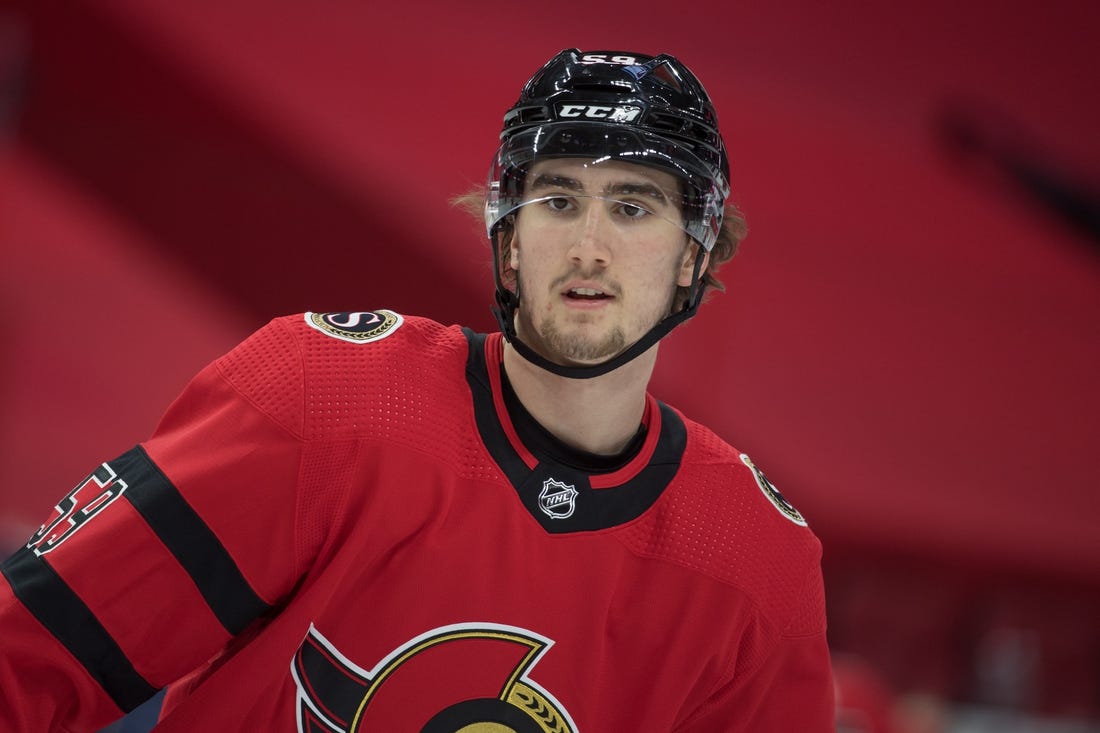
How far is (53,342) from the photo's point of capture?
4.98 metres

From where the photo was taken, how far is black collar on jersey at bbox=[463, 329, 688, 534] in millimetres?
1792

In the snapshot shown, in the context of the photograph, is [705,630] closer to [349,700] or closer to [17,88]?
[349,700]

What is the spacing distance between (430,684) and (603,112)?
806 mm

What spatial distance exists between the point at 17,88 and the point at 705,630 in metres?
4.20

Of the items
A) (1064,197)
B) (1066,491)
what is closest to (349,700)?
(1066,491)

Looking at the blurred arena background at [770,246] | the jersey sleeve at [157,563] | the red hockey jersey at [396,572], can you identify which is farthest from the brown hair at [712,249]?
the blurred arena background at [770,246]

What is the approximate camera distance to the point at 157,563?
1587 mm

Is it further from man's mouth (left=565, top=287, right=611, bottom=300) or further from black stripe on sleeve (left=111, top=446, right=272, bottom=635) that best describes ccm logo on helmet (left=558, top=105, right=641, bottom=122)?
black stripe on sleeve (left=111, top=446, right=272, bottom=635)

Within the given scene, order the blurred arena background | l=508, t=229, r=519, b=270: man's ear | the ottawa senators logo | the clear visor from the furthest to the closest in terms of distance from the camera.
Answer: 1. the blurred arena background
2. l=508, t=229, r=519, b=270: man's ear
3. the clear visor
4. the ottawa senators logo

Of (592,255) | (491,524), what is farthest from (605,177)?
(491,524)

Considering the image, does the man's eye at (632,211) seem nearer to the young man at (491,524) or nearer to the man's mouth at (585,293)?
the young man at (491,524)

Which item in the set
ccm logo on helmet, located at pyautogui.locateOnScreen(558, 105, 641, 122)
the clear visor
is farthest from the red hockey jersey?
ccm logo on helmet, located at pyautogui.locateOnScreen(558, 105, 641, 122)

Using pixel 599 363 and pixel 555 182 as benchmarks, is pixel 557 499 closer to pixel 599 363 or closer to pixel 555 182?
pixel 599 363

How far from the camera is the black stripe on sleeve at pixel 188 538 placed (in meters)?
1.59
